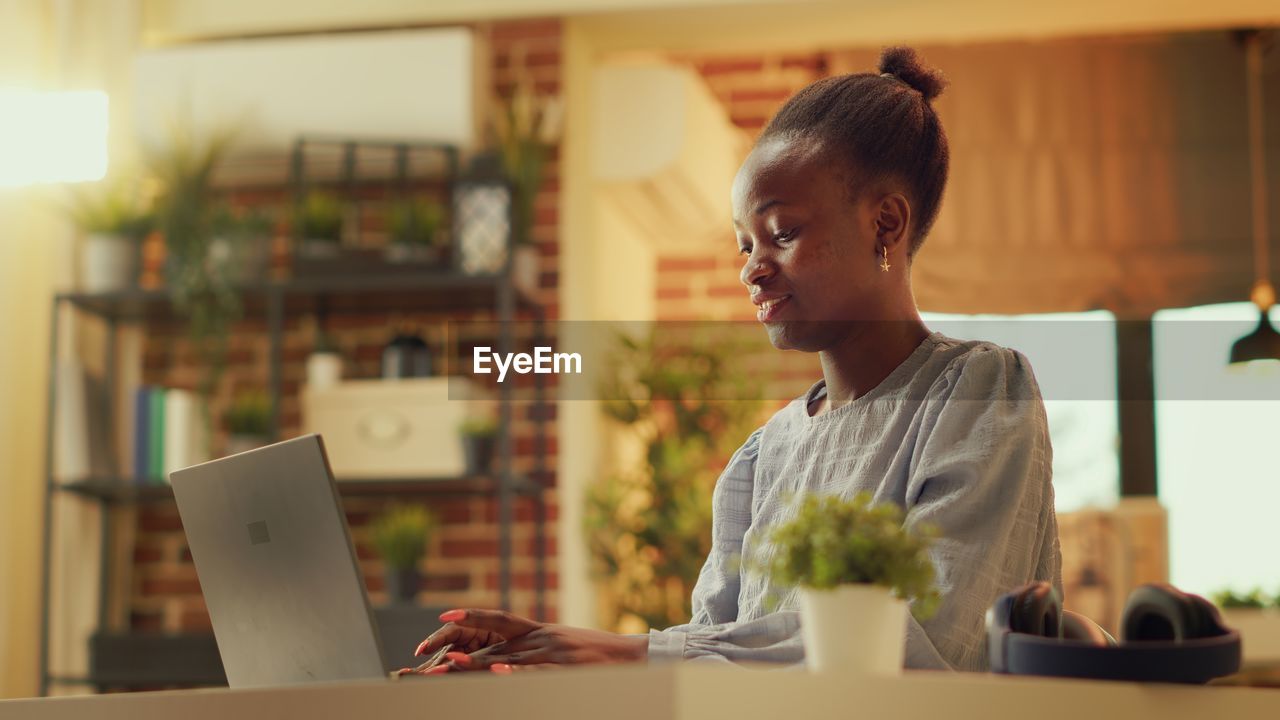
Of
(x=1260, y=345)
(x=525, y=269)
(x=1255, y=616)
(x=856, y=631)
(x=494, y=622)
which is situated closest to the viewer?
(x=856, y=631)

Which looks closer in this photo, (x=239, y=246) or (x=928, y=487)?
(x=928, y=487)

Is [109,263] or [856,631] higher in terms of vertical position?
[109,263]

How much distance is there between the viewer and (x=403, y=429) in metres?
3.73

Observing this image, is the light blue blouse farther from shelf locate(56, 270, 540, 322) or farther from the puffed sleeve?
shelf locate(56, 270, 540, 322)

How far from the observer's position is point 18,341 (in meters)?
3.85

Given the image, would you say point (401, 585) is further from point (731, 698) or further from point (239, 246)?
point (731, 698)

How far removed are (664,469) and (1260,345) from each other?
198 cm

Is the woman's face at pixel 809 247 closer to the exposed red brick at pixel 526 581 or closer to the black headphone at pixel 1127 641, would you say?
the black headphone at pixel 1127 641

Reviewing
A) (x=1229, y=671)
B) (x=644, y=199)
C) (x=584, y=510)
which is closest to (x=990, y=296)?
(x=644, y=199)

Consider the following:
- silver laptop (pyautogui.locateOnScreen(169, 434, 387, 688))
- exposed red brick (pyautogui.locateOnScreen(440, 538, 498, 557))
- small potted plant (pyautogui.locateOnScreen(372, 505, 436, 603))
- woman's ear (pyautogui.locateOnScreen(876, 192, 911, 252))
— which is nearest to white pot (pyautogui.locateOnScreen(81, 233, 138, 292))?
small potted plant (pyautogui.locateOnScreen(372, 505, 436, 603))

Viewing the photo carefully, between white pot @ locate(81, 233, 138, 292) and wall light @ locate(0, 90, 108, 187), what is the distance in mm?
217

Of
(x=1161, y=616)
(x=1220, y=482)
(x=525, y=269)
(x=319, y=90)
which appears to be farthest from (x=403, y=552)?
(x=1220, y=482)

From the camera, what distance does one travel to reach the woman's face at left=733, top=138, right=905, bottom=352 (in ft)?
4.74

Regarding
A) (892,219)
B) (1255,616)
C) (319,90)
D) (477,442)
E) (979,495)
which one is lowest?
(1255,616)
